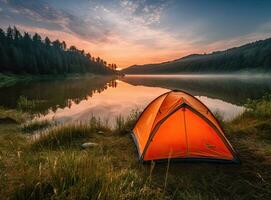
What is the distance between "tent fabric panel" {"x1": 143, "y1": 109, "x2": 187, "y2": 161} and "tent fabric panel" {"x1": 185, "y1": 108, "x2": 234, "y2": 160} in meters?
0.18

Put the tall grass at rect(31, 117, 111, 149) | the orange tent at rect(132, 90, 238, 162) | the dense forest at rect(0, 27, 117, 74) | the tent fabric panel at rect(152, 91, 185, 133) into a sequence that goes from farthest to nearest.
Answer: the dense forest at rect(0, 27, 117, 74) → the tall grass at rect(31, 117, 111, 149) → the tent fabric panel at rect(152, 91, 185, 133) → the orange tent at rect(132, 90, 238, 162)

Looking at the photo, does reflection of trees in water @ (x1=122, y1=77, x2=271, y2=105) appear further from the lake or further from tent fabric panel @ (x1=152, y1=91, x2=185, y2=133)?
tent fabric panel @ (x1=152, y1=91, x2=185, y2=133)

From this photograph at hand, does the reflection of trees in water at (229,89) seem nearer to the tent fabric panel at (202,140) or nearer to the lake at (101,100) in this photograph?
the lake at (101,100)

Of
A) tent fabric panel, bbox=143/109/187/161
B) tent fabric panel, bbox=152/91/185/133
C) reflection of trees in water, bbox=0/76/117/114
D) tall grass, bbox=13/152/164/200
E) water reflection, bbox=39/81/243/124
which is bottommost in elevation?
reflection of trees in water, bbox=0/76/117/114

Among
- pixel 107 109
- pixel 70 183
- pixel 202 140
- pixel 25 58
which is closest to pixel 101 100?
pixel 107 109

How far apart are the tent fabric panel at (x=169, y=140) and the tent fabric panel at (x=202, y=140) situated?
183 millimetres

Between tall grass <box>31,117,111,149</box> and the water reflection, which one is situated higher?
tall grass <box>31,117,111,149</box>

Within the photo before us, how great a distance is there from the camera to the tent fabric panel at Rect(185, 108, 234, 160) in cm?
524

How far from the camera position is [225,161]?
5117 mm

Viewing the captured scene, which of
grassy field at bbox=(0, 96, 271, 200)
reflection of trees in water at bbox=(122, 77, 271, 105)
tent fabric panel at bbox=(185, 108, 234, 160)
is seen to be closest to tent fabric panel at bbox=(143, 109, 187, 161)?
tent fabric panel at bbox=(185, 108, 234, 160)

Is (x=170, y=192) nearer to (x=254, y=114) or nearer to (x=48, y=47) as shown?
(x=254, y=114)

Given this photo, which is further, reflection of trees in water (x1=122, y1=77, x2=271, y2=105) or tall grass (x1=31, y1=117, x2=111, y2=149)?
reflection of trees in water (x1=122, y1=77, x2=271, y2=105)

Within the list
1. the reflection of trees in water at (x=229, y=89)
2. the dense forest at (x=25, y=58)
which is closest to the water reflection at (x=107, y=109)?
the reflection of trees in water at (x=229, y=89)

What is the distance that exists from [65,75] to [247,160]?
7884cm
